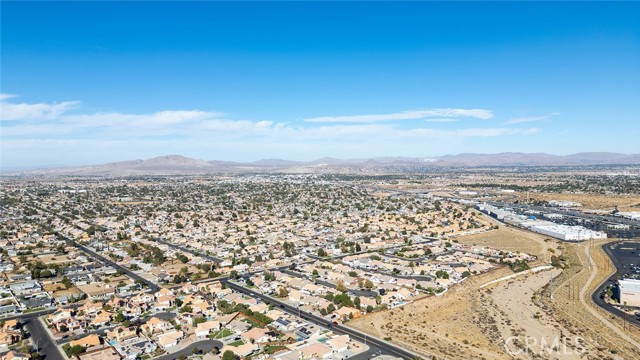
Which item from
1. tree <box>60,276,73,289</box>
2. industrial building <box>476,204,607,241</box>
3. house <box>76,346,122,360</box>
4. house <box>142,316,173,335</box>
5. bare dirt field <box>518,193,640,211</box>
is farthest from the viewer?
bare dirt field <box>518,193,640,211</box>

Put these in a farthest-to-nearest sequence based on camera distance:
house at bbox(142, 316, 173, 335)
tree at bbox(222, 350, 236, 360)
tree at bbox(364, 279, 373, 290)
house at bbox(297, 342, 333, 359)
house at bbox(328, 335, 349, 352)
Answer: tree at bbox(364, 279, 373, 290), house at bbox(142, 316, 173, 335), house at bbox(328, 335, 349, 352), house at bbox(297, 342, 333, 359), tree at bbox(222, 350, 236, 360)

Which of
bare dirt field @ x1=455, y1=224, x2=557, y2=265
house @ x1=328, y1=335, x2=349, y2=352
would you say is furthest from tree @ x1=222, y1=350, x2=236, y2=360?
bare dirt field @ x1=455, y1=224, x2=557, y2=265

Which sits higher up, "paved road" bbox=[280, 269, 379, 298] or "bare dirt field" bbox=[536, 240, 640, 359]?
"bare dirt field" bbox=[536, 240, 640, 359]

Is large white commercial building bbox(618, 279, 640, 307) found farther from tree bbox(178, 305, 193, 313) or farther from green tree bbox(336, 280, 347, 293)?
tree bbox(178, 305, 193, 313)

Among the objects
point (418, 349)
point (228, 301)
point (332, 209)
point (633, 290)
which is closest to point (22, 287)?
point (228, 301)

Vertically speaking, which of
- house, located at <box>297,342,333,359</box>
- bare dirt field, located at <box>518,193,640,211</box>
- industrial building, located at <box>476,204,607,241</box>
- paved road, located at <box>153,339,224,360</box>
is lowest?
paved road, located at <box>153,339,224,360</box>

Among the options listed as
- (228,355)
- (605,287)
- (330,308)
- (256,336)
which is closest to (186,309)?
Result: (256,336)
